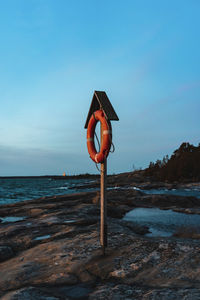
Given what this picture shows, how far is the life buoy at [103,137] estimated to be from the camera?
5.43 m

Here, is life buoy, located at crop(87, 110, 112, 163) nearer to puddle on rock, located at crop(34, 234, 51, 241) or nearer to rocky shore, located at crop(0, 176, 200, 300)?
rocky shore, located at crop(0, 176, 200, 300)

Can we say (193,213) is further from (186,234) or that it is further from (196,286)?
(196,286)

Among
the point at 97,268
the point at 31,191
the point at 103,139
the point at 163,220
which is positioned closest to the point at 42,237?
the point at 97,268

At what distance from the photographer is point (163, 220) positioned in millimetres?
10141

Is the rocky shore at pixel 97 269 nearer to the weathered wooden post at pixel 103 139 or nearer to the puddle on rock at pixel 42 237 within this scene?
the puddle on rock at pixel 42 237

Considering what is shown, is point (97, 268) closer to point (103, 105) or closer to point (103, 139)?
point (103, 139)

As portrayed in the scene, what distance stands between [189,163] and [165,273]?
1911 inches

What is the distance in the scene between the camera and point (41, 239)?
6.63 m

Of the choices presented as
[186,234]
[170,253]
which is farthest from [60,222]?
[170,253]

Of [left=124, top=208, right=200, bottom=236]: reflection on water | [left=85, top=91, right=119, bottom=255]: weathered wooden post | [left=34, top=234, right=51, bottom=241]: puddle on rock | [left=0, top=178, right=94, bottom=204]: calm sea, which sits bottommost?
[left=0, top=178, right=94, bottom=204]: calm sea

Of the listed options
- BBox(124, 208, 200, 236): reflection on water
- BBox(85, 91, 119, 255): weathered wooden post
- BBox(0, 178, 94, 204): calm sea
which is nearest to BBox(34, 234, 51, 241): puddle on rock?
Result: BBox(85, 91, 119, 255): weathered wooden post

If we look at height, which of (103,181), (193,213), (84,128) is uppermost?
(84,128)

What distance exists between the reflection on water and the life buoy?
356 centimetres

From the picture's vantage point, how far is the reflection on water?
8.53m
